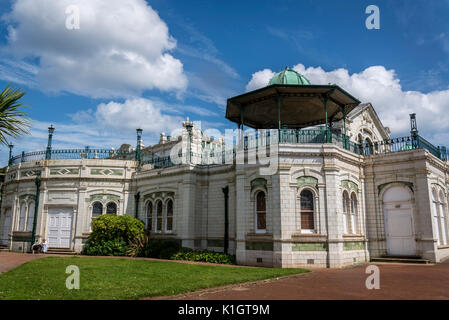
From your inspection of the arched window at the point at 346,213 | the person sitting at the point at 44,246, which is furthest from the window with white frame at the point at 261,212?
the person sitting at the point at 44,246

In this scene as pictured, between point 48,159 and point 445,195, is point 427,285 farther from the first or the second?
point 48,159

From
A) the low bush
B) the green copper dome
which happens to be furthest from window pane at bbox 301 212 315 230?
the low bush

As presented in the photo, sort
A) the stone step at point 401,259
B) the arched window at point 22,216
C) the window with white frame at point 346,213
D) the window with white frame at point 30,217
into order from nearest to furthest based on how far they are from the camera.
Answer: the stone step at point 401,259
the window with white frame at point 346,213
the window with white frame at point 30,217
the arched window at point 22,216

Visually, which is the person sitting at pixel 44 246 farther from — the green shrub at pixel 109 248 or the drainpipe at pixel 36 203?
the green shrub at pixel 109 248

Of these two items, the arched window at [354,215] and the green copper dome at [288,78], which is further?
the green copper dome at [288,78]

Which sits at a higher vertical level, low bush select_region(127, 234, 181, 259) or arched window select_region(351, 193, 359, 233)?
arched window select_region(351, 193, 359, 233)

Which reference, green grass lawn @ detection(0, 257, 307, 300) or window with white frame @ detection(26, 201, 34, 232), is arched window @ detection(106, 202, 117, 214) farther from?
green grass lawn @ detection(0, 257, 307, 300)

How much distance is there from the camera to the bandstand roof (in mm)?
17250

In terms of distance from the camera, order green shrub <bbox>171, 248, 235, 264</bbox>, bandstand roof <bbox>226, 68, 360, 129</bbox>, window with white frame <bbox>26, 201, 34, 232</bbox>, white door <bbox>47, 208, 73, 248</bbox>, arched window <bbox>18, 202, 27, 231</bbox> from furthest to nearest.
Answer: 1. arched window <bbox>18, 202, 27, 231</bbox>
2. window with white frame <bbox>26, 201, 34, 232</bbox>
3. white door <bbox>47, 208, 73, 248</bbox>
4. green shrub <bbox>171, 248, 235, 264</bbox>
5. bandstand roof <bbox>226, 68, 360, 129</bbox>

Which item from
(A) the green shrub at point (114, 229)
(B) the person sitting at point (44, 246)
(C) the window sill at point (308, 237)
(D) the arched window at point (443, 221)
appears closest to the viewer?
(C) the window sill at point (308, 237)

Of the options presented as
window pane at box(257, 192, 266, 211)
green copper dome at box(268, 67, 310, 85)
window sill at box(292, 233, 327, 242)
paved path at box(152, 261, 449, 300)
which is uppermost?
green copper dome at box(268, 67, 310, 85)

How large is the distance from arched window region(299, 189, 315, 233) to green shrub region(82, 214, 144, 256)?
10425 millimetres

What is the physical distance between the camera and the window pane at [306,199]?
55.2 ft

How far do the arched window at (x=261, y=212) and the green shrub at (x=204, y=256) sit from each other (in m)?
2.20
